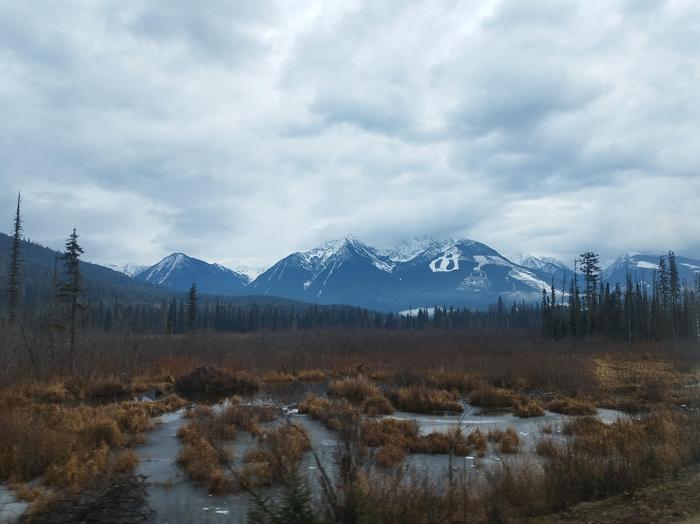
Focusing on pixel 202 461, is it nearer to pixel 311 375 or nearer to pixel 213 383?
pixel 213 383

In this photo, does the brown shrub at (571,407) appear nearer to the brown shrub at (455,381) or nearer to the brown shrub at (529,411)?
the brown shrub at (529,411)

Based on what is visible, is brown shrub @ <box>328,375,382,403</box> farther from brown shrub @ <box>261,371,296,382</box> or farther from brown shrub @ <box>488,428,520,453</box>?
brown shrub @ <box>488,428,520,453</box>

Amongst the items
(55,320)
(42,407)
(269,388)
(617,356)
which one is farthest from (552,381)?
(55,320)

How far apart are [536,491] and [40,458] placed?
10823 mm

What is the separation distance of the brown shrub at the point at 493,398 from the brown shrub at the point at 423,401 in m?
0.93

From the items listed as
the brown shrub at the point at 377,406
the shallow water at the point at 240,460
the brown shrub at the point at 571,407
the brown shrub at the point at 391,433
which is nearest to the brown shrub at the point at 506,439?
the shallow water at the point at 240,460

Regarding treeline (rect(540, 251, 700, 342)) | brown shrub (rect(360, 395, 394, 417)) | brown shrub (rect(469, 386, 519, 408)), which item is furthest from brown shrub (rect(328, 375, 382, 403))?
treeline (rect(540, 251, 700, 342))

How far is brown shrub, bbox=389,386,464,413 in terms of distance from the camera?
24.3 meters

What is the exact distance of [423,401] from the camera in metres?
24.4

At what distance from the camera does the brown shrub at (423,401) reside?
79.7ft

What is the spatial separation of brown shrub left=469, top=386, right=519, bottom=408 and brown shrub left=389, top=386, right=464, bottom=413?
0.93 m

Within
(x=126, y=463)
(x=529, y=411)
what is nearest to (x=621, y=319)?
(x=529, y=411)

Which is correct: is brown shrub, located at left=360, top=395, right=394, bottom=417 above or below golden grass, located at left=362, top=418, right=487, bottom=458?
below

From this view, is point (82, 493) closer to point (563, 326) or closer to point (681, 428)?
point (681, 428)
